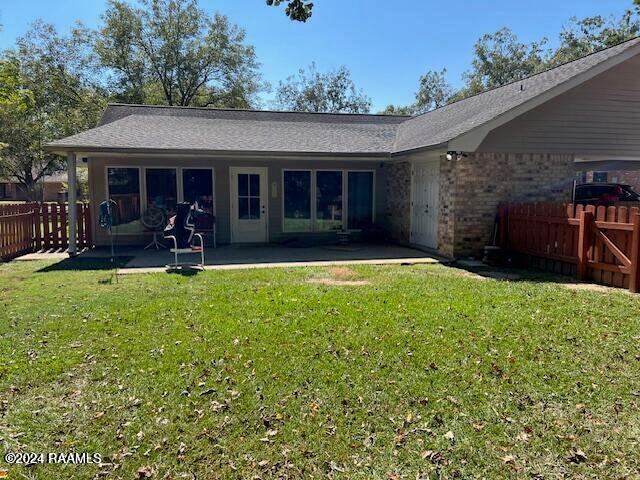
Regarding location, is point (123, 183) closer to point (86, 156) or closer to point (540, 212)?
point (86, 156)

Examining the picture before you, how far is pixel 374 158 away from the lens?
12375 mm

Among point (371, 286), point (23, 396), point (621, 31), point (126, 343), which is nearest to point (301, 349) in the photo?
point (126, 343)

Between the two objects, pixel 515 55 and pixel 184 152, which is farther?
pixel 515 55

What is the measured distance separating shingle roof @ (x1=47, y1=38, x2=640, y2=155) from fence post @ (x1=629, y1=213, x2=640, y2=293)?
350 cm

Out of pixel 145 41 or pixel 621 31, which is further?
pixel 621 31

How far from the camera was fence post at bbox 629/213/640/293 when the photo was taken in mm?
6750

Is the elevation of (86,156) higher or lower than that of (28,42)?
lower

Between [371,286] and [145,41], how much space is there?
2953 centimetres

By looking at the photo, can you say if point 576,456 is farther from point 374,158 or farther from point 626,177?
point 626,177

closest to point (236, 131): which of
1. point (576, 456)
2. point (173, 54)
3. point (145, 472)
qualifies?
point (145, 472)

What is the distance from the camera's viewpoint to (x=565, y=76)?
9.85 meters

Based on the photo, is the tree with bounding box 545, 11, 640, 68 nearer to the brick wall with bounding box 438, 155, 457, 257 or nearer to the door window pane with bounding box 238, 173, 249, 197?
the brick wall with bounding box 438, 155, 457, 257

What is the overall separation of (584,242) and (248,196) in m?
8.47

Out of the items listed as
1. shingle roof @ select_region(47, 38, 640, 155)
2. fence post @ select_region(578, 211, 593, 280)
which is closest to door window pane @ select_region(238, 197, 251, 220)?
shingle roof @ select_region(47, 38, 640, 155)
